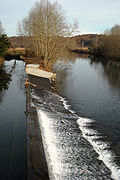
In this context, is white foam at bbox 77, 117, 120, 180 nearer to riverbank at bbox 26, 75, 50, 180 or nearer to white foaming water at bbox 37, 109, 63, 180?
white foaming water at bbox 37, 109, 63, 180

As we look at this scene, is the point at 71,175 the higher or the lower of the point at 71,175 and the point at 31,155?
the lower

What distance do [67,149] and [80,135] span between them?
133 cm

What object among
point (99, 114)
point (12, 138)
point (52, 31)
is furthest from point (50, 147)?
point (52, 31)

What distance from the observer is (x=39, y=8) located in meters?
23.7

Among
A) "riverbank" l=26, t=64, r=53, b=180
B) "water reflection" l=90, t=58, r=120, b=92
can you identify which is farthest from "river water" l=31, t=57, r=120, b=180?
"water reflection" l=90, t=58, r=120, b=92

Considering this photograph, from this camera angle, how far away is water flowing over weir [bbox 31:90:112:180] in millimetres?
5211

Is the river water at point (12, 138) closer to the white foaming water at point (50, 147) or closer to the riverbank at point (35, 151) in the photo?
the riverbank at point (35, 151)

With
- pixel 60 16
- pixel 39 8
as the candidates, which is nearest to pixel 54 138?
pixel 60 16

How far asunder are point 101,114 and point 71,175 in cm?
598

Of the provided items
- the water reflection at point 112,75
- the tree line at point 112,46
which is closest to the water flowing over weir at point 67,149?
the water reflection at point 112,75

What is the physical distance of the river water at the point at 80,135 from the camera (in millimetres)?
5398

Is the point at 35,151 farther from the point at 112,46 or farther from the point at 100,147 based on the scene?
the point at 112,46

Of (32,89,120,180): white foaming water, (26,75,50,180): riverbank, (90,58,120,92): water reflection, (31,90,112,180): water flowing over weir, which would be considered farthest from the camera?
(90,58,120,92): water reflection

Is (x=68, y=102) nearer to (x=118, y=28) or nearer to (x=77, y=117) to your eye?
(x=77, y=117)
